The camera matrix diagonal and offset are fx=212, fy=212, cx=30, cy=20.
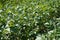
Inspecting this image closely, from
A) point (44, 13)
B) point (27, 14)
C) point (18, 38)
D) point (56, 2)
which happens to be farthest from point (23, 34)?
point (56, 2)

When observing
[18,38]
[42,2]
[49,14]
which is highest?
[42,2]

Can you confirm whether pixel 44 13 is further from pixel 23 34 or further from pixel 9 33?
pixel 9 33

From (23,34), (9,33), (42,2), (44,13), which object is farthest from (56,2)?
(9,33)

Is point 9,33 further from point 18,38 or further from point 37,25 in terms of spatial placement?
point 37,25

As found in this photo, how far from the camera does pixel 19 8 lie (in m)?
3.30

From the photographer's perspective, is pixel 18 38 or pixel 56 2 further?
pixel 56 2

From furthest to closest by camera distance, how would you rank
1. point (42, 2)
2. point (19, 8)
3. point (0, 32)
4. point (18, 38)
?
point (42, 2)
point (19, 8)
point (18, 38)
point (0, 32)

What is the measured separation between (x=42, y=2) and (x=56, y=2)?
0.25 meters

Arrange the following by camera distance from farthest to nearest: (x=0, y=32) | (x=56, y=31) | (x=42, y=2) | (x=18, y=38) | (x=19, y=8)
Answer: (x=42, y=2)
(x=19, y=8)
(x=18, y=38)
(x=0, y=32)
(x=56, y=31)

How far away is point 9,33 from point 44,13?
74cm

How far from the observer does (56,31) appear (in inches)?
95.0

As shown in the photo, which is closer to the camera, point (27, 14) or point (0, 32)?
point (0, 32)

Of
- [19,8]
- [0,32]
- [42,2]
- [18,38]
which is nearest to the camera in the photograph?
[0,32]

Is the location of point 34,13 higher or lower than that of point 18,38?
higher
